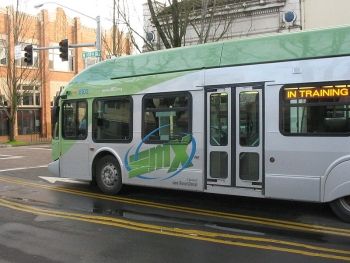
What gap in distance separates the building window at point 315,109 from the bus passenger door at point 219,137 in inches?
44.9

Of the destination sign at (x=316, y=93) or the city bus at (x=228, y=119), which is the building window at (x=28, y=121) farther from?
the destination sign at (x=316, y=93)

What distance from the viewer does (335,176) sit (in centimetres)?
838

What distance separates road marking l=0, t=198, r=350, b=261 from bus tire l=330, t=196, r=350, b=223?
172cm

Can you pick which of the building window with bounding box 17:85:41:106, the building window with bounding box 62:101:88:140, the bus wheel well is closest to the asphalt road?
the bus wheel well

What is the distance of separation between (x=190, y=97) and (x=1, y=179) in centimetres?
746

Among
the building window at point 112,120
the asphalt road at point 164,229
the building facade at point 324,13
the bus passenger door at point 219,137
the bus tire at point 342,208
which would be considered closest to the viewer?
the asphalt road at point 164,229

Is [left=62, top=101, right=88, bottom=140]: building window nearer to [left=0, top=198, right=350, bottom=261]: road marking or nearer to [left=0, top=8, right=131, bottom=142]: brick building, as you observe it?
[left=0, top=198, right=350, bottom=261]: road marking

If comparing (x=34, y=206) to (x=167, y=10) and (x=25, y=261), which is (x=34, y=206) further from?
(x=167, y=10)

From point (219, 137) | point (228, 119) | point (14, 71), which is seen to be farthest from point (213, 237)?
point (14, 71)

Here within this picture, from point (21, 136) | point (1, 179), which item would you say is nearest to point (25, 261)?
point (1, 179)

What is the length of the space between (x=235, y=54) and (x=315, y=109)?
1.97 m

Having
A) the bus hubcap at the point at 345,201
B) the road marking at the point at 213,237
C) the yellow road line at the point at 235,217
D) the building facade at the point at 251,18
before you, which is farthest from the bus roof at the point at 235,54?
the building facade at the point at 251,18

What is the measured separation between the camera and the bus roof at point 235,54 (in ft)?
28.0

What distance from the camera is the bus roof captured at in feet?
28.0
